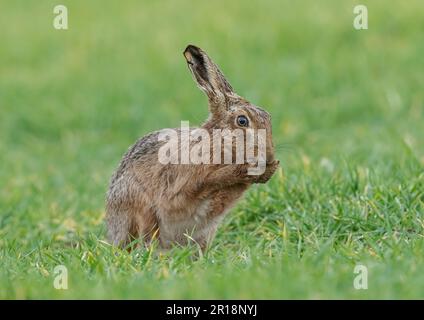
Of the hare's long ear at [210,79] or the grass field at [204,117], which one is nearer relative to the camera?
the grass field at [204,117]

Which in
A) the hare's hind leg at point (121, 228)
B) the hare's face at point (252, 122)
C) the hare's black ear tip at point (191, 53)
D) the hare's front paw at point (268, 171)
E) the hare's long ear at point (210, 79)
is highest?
the hare's black ear tip at point (191, 53)

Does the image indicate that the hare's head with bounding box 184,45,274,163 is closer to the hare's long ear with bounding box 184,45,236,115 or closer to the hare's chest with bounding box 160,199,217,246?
the hare's long ear with bounding box 184,45,236,115

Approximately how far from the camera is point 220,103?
20.1 ft

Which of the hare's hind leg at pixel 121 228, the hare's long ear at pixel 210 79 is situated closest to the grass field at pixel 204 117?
the hare's hind leg at pixel 121 228

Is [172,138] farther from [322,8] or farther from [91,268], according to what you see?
[322,8]

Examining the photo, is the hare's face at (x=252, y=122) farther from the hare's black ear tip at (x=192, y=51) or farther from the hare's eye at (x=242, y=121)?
the hare's black ear tip at (x=192, y=51)

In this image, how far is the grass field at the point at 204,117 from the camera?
16.8 ft

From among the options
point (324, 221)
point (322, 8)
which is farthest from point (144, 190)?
point (322, 8)

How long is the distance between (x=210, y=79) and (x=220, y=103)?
0.59 ft

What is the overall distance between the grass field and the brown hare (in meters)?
0.25

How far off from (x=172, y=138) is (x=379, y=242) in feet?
4.94

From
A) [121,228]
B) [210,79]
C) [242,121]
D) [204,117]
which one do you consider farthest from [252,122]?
[204,117]

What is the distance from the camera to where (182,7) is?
51.3 feet

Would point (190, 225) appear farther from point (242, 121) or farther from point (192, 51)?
point (192, 51)
